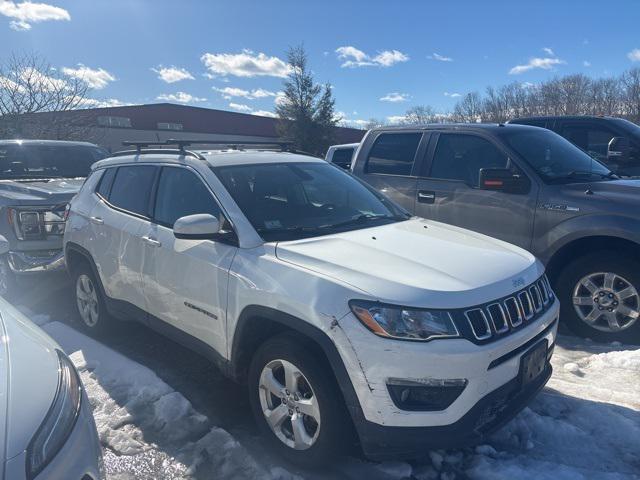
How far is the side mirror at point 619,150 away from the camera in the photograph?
6.46 metres

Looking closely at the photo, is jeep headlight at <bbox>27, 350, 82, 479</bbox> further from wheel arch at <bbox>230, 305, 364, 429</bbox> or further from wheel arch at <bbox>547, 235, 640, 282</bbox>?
wheel arch at <bbox>547, 235, 640, 282</bbox>

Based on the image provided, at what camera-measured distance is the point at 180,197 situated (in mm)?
3650

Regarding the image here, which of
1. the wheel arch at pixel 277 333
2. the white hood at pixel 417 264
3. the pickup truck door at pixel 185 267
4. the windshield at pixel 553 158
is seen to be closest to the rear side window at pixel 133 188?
the pickup truck door at pixel 185 267

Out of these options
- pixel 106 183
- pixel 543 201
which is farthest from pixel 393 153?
pixel 106 183

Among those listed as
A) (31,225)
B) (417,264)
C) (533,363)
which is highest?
(417,264)

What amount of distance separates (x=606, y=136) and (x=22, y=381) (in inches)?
308

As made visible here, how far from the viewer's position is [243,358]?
303 cm

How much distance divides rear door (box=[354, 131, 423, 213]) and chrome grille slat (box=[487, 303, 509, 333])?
3.11 metres

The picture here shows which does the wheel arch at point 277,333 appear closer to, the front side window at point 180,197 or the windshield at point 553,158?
the front side window at point 180,197

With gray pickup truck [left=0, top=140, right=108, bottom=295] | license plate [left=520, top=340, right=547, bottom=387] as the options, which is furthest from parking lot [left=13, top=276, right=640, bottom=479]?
gray pickup truck [left=0, top=140, right=108, bottom=295]

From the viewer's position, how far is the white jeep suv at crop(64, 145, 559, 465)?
233cm

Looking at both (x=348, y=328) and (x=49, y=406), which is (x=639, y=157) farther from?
(x=49, y=406)

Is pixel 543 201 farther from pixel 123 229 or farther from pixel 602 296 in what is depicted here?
pixel 123 229

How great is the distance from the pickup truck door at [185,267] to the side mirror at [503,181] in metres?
2.63
